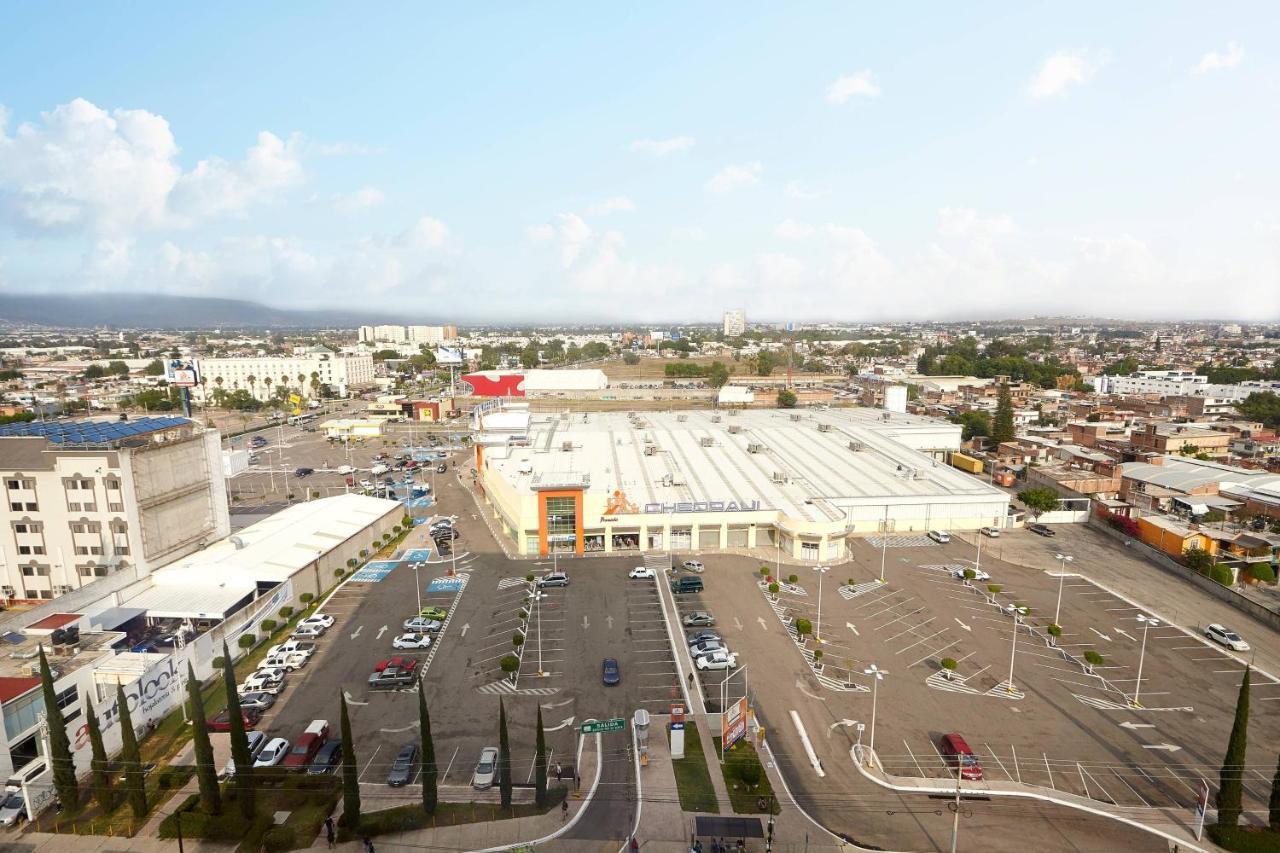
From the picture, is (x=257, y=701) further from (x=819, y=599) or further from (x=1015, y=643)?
(x=1015, y=643)

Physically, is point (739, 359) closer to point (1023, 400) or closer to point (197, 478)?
point (1023, 400)

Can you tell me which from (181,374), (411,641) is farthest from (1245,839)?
(181,374)

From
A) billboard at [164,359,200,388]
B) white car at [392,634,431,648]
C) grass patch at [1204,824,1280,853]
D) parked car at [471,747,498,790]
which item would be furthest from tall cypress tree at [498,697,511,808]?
billboard at [164,359,200,388]

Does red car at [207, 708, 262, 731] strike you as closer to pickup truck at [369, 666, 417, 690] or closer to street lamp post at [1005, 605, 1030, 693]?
pickup truck at [369, 666, 417, 690]

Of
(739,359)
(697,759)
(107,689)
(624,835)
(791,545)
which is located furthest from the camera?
(739,359)

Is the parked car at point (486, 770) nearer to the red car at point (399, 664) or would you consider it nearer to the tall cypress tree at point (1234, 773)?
the red car at point (399, 664)

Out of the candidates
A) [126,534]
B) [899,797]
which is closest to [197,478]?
[126,534]

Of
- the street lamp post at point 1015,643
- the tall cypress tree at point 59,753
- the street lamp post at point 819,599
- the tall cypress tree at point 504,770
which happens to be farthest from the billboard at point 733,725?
the tall cypress tree at point 59,753

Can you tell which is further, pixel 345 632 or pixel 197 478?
pixel 197 478
